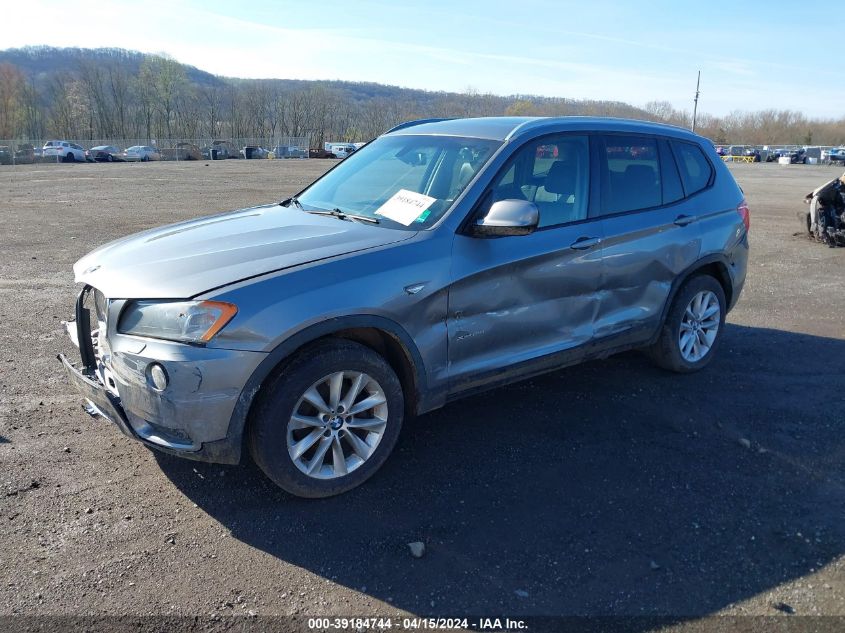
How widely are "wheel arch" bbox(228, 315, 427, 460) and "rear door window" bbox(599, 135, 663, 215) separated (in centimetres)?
185

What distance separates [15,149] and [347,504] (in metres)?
61.7

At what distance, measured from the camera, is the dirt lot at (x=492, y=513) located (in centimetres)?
285

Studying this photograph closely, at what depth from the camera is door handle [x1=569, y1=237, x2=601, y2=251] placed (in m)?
4.25

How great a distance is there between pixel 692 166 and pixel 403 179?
2.50m

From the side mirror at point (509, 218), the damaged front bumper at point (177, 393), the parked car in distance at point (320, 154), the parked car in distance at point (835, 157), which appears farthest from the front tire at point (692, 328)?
the parked car in distance at point (835, 157)

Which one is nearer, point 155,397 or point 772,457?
point 155,397

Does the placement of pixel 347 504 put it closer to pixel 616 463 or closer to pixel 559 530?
pixel 559 530

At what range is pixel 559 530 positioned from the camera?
10.9 feet

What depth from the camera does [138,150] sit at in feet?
196

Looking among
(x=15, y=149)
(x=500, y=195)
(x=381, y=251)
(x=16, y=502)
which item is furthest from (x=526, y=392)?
(x=15, y=149)

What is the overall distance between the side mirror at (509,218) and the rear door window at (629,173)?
41.9 inches

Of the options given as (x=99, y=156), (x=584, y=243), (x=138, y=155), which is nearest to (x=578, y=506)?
(x=584, y=243)

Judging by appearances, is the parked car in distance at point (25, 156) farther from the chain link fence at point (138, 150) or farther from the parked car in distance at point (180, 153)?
the parked car in distance at point (180, 153)

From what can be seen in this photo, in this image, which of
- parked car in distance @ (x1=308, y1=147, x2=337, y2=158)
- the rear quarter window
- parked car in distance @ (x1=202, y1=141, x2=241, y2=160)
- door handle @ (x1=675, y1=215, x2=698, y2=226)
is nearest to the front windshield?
door handle @ (x1=675, y1=215, x2=698, y2=226)
